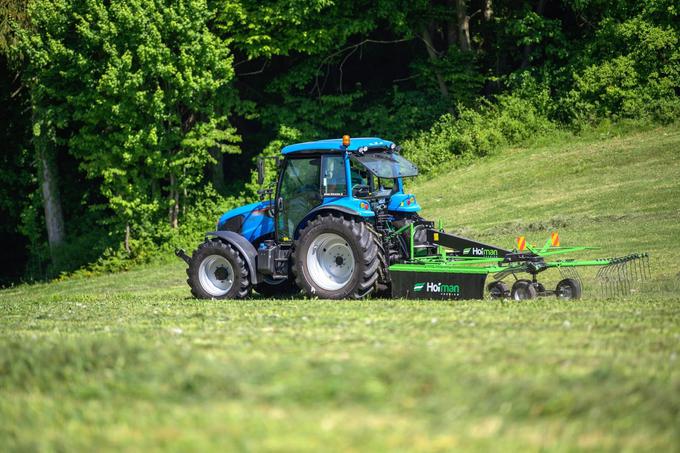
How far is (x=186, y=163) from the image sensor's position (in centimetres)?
2811

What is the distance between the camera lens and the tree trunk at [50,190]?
29406 mm

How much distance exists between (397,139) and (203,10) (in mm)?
7026

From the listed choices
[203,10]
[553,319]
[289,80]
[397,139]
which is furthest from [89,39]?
[553,319]

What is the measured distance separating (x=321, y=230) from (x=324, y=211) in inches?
16.6

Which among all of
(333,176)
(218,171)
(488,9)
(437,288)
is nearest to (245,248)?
(333,176)

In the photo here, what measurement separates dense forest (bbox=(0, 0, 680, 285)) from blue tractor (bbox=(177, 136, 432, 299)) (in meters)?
13.2

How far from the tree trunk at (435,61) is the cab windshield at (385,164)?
17086 mm

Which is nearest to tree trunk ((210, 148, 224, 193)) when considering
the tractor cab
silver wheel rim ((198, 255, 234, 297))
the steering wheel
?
silver wheel rim ((198, 255, 234, 297))

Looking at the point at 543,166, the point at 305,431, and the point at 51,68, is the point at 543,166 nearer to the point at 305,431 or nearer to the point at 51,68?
the point at 51,68

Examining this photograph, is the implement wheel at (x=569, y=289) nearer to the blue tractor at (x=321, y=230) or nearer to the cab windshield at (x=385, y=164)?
the blue tractor at (x=321, y=230)

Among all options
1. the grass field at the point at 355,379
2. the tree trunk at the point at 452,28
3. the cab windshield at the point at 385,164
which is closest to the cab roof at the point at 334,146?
the cab windshield at the point at 385,164

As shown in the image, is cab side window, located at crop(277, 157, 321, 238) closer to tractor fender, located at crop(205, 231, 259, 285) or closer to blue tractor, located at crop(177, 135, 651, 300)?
blue tractor, located at crop(177, 135, 651, 300)

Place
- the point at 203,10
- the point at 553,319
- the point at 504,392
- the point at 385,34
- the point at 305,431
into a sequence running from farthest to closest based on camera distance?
the point at 385,34
the point at 203,10
the point at 553,319
the point at 504,392
the point at 305,431

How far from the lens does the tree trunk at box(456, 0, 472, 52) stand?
102 feet
